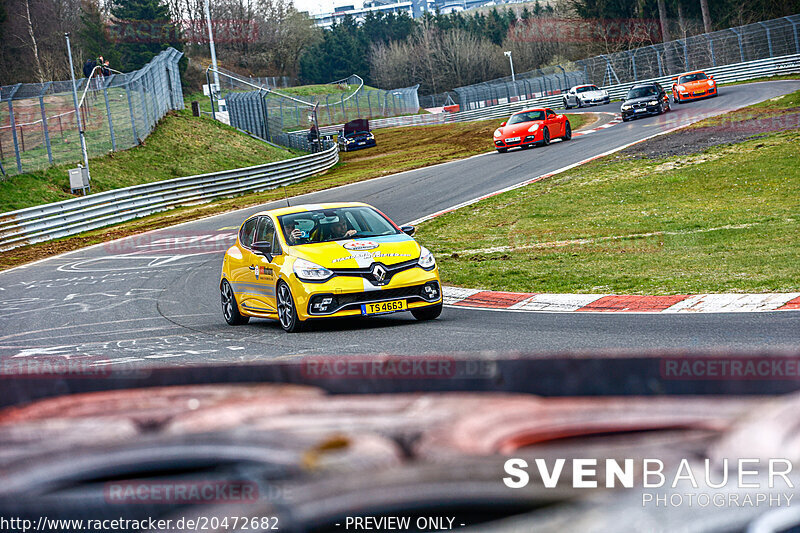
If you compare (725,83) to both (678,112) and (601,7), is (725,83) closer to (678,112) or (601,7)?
(678,112)

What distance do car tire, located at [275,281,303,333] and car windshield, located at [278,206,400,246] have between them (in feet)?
2.16

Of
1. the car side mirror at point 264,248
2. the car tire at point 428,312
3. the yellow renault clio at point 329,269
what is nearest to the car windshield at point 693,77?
the yellow renault clio at point 329,269

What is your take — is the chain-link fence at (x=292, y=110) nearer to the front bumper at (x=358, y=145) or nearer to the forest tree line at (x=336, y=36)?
the front bumper at (x=358, y=145)

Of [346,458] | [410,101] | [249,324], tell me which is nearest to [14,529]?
[346,458]

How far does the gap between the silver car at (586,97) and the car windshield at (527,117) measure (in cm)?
1923

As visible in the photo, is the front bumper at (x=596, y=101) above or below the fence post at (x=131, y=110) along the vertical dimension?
below

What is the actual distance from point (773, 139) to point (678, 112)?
1484 cm

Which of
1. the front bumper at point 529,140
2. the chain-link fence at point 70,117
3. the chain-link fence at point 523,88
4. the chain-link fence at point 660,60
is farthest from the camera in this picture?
the chain-link fence at point 523,88

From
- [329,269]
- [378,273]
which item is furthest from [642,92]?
[329,269]

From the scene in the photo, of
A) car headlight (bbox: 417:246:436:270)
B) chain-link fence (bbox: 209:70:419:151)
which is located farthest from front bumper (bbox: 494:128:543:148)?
car headlight (bbox: 417:246:436:270)

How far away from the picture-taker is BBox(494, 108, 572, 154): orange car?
3412 centimetres

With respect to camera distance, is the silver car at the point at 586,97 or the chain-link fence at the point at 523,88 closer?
the silver car at the point at 586,97

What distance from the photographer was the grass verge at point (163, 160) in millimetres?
30250

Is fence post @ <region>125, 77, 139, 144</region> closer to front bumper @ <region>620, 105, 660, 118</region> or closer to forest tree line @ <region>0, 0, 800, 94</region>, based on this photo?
front bumper @ <region>620, 105, 660, 118</region>
